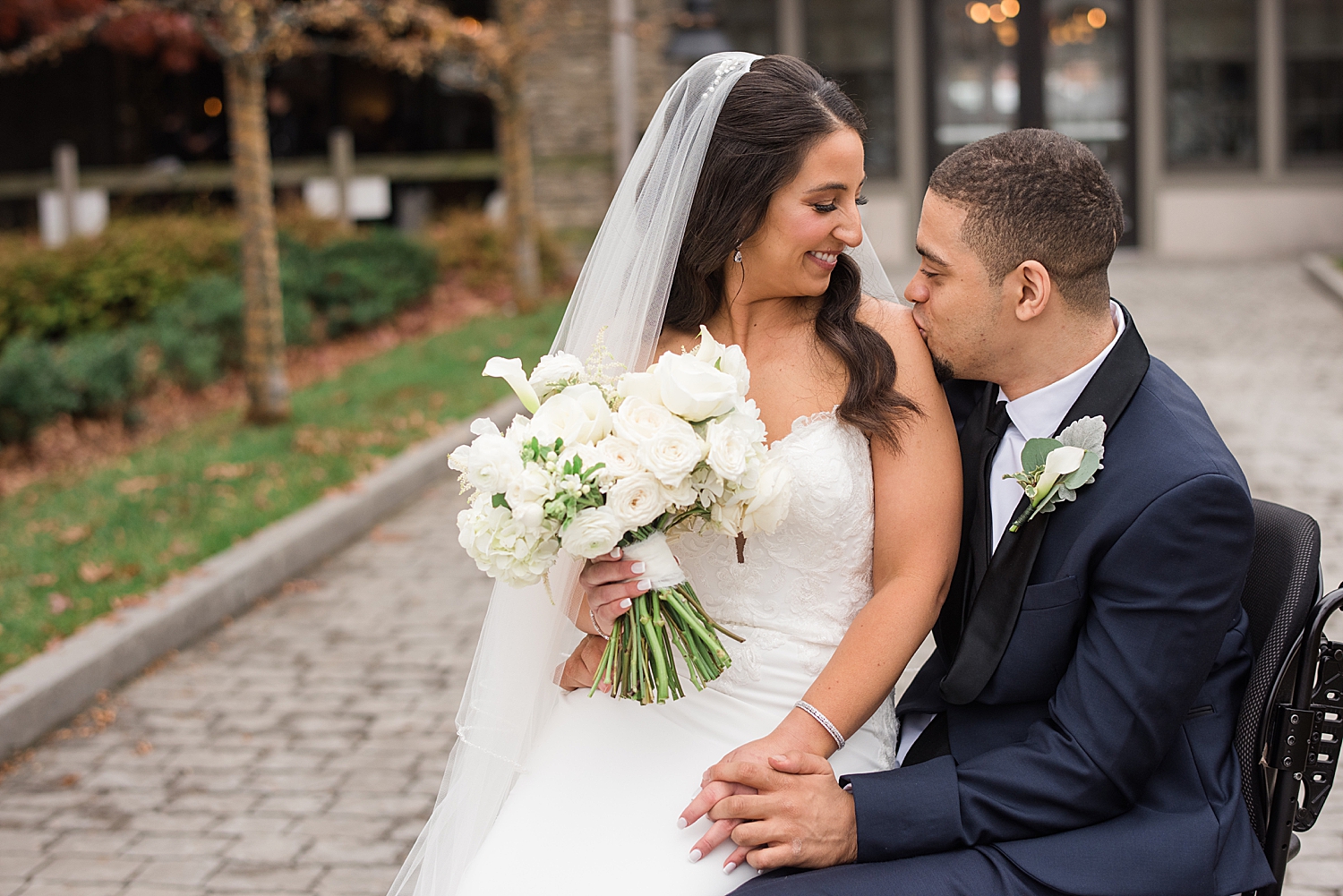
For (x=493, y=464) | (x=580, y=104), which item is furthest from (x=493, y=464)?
(x=580, y=104)

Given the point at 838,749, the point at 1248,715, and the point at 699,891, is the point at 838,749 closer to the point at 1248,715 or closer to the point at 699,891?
the point at 699,891

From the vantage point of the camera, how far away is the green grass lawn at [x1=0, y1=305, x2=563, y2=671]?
244 inches

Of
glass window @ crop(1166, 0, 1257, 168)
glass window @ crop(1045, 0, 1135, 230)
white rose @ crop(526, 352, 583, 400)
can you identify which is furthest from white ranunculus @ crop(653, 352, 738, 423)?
glass window @ crop(1166, 0, 1257, 168)

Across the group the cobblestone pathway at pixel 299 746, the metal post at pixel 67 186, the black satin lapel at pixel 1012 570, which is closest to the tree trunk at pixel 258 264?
the cobblestone pathway at pixel 299 746

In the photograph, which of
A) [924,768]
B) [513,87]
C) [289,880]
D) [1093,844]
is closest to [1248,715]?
[1093,844]

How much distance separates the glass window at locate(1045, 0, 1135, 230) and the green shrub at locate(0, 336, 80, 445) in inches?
532

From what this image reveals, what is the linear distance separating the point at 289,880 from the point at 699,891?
2.04 m

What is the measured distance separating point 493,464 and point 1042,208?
3.59 feet

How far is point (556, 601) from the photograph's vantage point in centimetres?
294

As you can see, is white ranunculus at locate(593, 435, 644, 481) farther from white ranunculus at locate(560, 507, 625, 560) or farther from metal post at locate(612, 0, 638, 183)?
metal post at locate(612, 0, 638, 183)

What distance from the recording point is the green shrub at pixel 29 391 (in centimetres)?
958

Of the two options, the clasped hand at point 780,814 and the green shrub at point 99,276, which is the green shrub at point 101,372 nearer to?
the green shrub at point 99,276

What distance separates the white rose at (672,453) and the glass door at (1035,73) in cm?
1645

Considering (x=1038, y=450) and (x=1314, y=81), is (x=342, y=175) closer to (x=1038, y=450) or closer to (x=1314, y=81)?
(x=1314, y=81)
